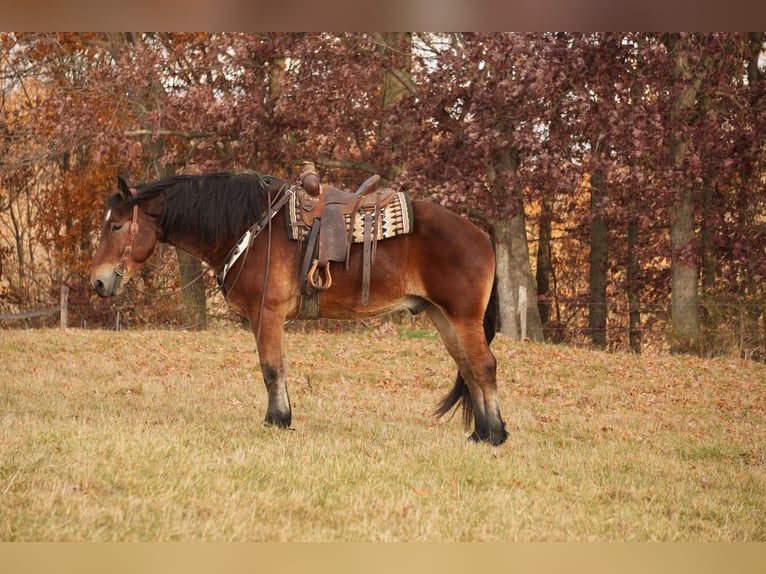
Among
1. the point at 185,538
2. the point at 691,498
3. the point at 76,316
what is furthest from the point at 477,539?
the point at 76,316

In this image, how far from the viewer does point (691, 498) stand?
542 centimetres

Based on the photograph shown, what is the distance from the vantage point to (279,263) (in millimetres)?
6020

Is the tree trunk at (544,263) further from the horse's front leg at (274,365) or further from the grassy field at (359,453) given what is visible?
the horse's front leg at (274,365)

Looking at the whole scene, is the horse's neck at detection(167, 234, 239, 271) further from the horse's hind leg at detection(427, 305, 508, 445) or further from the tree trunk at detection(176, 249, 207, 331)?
the tree trunk at detection(176, 249, 207, 331)

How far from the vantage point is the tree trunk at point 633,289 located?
16.5 metres

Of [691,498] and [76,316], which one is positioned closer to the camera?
[691,498]

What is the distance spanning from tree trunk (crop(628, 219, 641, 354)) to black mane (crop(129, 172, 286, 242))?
1175cm

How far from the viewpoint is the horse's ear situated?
5.85 m

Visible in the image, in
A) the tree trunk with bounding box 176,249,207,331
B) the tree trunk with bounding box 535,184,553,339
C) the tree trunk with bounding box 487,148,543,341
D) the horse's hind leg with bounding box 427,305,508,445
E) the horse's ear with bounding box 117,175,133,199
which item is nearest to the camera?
the horse's ear with bounding box 117,175,133,199

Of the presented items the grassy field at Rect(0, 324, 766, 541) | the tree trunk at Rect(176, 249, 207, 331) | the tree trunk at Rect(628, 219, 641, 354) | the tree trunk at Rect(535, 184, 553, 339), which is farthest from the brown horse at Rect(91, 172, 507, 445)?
the tree trunk at Rect(535, 184, 553, 339)

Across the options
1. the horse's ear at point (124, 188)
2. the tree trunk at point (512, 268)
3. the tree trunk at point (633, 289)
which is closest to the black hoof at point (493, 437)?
the horse's ear at point (124, 188)

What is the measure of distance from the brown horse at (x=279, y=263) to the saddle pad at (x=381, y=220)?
8 cm

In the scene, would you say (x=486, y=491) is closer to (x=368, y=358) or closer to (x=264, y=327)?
(x=264, y=327)
